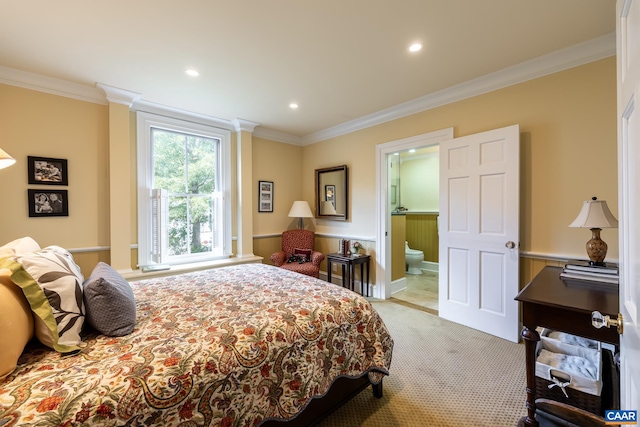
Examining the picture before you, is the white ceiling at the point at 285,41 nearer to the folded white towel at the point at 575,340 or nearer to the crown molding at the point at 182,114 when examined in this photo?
the crown molding at the point at 182,114

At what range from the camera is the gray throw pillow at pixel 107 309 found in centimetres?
127

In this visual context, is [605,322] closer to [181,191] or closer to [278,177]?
[181,191]

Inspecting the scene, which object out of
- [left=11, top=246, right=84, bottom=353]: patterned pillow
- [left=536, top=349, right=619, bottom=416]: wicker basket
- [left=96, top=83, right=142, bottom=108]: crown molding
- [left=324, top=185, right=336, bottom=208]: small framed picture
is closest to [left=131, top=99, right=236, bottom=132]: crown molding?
[left=96, top=83, right=142, bottom=108]: crown molding

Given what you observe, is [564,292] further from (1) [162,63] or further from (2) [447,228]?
(1) [162,63]

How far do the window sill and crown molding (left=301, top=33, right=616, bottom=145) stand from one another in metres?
2.65

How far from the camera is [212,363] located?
1135mm

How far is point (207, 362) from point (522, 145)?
317 cm

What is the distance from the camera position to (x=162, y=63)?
8.20 ft

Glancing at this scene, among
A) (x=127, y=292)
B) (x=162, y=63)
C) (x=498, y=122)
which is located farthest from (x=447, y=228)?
(x=162, y=63)

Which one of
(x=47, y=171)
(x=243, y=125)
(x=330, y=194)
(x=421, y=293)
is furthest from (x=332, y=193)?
(x=47, y=171)

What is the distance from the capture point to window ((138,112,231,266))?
3449 millimetres

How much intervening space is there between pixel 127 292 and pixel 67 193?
231cm

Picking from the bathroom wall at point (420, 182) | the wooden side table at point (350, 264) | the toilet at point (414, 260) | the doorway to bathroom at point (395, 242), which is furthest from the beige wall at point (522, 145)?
the toilet at point (414, 260)

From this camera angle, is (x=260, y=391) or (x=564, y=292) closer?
(x=260, y=391)
